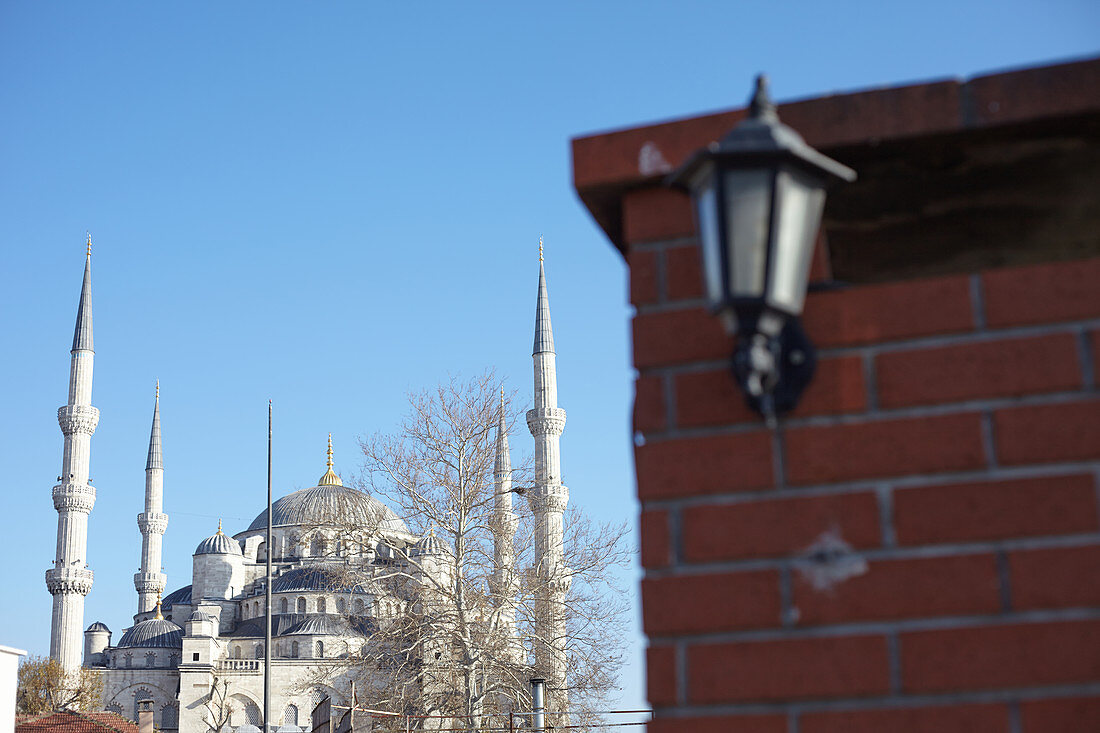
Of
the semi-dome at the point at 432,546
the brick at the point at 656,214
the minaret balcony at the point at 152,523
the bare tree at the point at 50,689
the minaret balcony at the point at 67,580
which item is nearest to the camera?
the brick at the point at 656,214

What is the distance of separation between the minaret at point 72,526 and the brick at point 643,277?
199 feet

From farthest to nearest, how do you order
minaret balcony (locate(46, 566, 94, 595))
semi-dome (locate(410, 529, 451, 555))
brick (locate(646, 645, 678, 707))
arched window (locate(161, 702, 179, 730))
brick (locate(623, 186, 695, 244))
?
arched window (locate(161, 702, 179, 730)) → minaret balcony (locate(46, 566, 94, 595)) → semi-dome (locate(410, 529, 451, 555)) → brick (locate(623, 186, 695, 244)) → brick (locate(646, 645, 678, 707))

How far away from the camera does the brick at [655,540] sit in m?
2.38

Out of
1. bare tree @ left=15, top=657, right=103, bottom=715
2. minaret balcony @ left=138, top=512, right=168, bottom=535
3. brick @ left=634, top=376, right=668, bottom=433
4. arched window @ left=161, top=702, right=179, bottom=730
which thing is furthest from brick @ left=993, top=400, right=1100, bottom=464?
minaret balcony @ left=138, top=512, right=168, bottom=535

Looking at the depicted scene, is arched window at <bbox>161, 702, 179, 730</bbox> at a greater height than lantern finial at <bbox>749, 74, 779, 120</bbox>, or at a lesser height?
lesser

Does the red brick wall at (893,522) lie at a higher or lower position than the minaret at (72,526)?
lower

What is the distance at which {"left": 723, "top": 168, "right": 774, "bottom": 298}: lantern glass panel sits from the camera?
2217 mm

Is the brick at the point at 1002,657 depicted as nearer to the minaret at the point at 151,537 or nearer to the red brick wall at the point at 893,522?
the red brick wall at the point at 893,522

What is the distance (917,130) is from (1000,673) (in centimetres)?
109

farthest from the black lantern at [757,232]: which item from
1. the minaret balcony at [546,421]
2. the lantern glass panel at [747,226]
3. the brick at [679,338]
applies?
the minaret balcony at [546,421]

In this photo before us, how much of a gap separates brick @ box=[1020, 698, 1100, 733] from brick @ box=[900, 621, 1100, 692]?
0.11 feet

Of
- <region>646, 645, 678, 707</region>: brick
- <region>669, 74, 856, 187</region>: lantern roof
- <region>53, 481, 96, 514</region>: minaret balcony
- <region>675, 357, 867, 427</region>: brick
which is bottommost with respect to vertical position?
<region>646, 645, 678, 707</region>: brick

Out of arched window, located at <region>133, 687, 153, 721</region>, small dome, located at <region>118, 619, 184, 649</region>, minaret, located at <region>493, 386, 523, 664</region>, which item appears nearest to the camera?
minaret, located at <region>493, 386, 523, 664</region>

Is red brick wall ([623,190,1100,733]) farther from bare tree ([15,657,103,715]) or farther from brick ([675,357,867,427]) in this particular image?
bare tree ([15,657,103,715])
